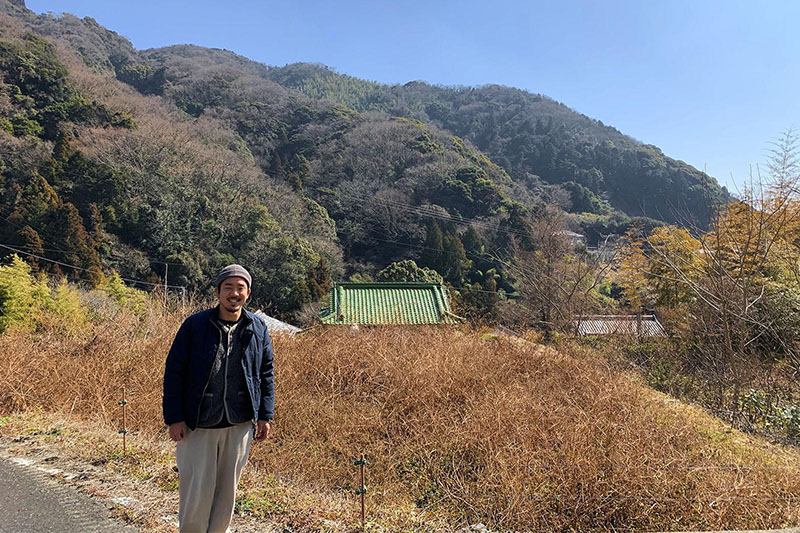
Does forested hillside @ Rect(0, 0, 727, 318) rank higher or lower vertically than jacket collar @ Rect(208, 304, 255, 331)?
higher

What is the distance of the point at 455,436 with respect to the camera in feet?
11.9

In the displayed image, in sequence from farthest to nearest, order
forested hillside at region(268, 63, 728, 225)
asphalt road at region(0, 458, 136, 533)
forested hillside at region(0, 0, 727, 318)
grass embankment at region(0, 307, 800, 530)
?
forested hillside at region(268, 63, 728, 225)
forested hillside at region(0, 0, 727, 318)
grass embankment at region(0, 307, 800, 530)
asphalt road at region(0, 458, 136, 533)

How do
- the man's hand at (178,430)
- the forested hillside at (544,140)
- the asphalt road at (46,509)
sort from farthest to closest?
1. the forested hillside at (544,140)
2. the asphalt road at (46,509)
3. the man's hand at (178,430)

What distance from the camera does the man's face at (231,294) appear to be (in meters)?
1.88

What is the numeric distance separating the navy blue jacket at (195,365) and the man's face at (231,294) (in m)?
0.08

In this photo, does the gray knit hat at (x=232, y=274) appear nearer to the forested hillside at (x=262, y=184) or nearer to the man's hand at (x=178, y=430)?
the man's hand at (x=178, y=430)

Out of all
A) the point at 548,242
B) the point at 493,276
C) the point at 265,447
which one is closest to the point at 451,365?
the point at 265,447

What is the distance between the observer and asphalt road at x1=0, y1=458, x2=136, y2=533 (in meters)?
2.22

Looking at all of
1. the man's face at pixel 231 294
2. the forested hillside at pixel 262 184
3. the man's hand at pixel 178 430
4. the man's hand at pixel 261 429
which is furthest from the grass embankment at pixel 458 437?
the forested hillside at pixel 262 184

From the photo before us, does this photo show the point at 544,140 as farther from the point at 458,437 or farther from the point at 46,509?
the point at 46,509

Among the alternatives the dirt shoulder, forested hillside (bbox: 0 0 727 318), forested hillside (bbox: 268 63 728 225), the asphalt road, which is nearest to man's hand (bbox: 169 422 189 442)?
the dirt shoulder

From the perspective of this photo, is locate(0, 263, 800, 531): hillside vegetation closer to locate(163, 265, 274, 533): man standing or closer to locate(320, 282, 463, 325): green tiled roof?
locate(163, 265, 274, 533): man standing

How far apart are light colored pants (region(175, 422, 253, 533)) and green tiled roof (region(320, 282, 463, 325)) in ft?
27.8

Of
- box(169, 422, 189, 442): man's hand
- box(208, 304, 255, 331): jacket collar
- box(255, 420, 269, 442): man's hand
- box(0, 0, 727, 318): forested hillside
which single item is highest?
box(0, 0, 727, 318): forested hillside
